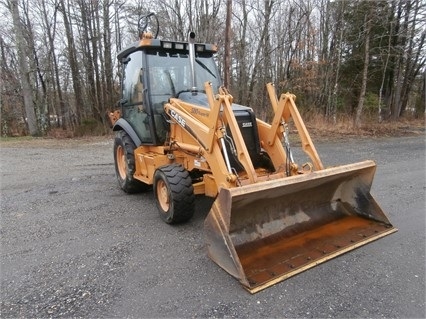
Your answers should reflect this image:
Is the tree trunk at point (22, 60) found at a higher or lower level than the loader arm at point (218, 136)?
higher

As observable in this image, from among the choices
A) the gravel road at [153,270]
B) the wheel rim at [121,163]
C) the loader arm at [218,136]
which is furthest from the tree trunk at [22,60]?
the loader arm at [218,136]

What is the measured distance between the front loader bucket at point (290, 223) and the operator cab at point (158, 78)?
1.87m

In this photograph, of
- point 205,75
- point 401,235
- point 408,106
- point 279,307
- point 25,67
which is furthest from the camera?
point 408,106

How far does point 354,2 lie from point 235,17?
6306mm

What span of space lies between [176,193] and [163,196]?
0.46 metres

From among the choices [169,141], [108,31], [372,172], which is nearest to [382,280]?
[372,172]

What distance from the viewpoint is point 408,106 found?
2378 centimetres

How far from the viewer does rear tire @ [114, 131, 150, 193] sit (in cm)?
500

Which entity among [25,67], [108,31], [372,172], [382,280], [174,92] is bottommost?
[382,280]

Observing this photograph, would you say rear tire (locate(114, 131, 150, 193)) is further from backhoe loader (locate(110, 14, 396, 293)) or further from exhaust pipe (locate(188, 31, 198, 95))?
exhaust pipe (locate(188, 31, 198, 95))

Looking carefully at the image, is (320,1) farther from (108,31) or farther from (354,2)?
(108,31)

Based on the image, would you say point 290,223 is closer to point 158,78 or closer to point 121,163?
point 158,78

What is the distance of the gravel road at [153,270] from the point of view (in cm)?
242

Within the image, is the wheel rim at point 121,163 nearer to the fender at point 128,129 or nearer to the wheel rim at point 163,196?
the fender at point 128,129
